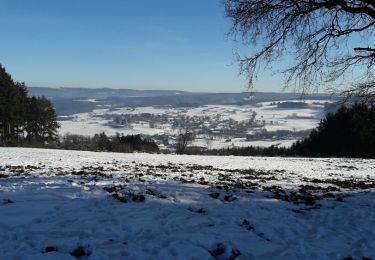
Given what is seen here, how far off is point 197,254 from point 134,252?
0.94 m

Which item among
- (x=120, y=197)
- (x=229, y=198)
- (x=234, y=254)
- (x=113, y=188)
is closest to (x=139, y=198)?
(x=120, y=197)

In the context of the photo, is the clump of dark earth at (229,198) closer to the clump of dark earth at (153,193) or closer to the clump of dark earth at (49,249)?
the clump of dark earth at (153,193)

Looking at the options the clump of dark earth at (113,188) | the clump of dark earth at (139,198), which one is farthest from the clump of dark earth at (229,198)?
the clump of dark earth at (113,188)

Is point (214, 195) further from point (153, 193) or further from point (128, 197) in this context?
point (128, 197)

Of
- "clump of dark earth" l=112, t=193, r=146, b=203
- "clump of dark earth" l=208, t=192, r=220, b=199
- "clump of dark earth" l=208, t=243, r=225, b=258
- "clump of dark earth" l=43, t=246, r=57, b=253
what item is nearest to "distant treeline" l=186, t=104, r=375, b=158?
"clump of dark earth" l=208, t=192, r=220, b=199

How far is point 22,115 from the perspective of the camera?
64062 mm

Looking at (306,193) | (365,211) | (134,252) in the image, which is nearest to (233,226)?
(134,252)

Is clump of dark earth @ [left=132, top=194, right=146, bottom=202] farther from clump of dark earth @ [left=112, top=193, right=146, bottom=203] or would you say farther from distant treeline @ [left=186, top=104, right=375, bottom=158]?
distant treeline @ [left=186, top=104, right=375, bottom=158]

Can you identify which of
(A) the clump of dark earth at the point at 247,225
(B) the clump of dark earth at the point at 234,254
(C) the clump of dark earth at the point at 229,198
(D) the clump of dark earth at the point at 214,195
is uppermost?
(B) the clump of dark earth at the point at 234,254

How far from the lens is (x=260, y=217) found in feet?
27.4

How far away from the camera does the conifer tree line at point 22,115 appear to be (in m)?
57.8

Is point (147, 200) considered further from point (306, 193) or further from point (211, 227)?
point (306, 193)

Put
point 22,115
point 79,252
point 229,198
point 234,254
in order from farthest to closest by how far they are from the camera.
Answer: point 22,115 → point 229,198 → point 234,254 → point 79,252

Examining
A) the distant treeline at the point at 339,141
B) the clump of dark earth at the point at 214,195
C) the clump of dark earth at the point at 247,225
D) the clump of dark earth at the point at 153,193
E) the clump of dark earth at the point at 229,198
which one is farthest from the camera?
the distant treeline at the point at 339,141
